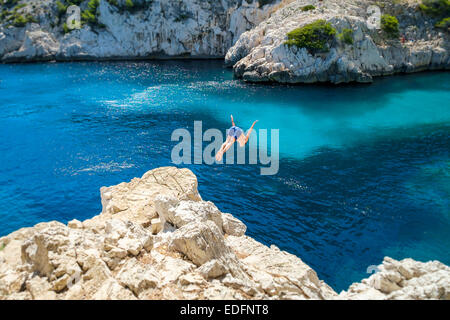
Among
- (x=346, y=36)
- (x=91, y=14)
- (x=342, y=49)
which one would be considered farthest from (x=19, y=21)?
(x=346, y=36)

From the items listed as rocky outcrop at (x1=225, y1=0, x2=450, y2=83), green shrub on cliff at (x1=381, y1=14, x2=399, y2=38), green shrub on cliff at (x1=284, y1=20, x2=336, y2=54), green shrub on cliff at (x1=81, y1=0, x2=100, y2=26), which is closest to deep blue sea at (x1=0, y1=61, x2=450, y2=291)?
rocky outcrop at (x1=225, y1=0, x2=450, y2=83)

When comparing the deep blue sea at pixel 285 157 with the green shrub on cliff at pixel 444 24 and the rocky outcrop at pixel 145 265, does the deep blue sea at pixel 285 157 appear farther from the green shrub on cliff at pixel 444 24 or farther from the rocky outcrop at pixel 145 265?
the green shrub on cliff at pixel 444 24

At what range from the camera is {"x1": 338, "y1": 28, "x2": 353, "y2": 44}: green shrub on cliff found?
51469 mm

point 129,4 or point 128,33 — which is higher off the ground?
point 129,4

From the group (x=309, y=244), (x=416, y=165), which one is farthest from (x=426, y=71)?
(x=309, y=244)

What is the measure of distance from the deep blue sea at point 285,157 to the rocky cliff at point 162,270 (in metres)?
5.48

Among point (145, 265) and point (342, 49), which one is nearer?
point (145, 265)

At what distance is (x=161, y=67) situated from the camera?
69.3 metres

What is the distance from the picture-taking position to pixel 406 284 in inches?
401

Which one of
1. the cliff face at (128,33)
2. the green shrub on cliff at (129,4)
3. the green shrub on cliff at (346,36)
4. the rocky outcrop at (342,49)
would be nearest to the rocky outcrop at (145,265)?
the rocky outcrop at (342,49)

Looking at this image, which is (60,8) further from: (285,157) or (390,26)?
(285,157)

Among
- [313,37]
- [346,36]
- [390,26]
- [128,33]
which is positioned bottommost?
[313,37]

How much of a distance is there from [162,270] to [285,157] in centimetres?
2017
